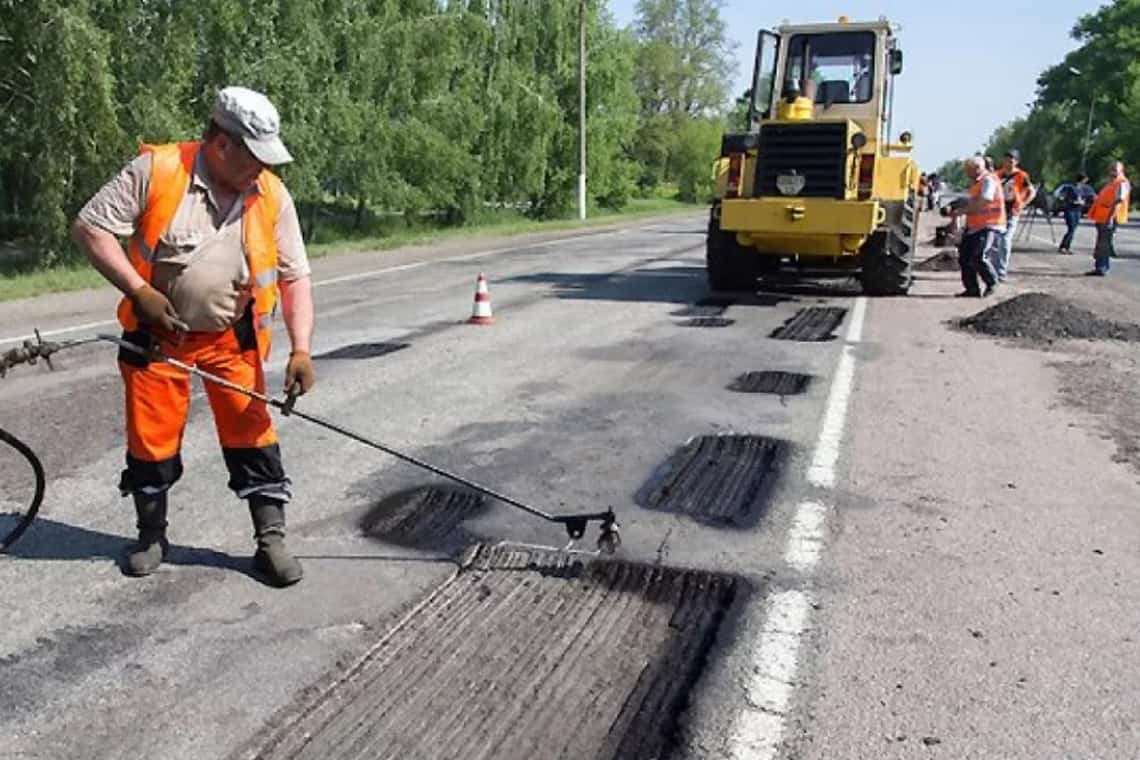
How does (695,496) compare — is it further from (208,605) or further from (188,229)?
(188,229)

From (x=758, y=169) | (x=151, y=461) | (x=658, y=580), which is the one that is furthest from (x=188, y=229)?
(x=758, y=169)

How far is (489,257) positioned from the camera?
69.2 feet

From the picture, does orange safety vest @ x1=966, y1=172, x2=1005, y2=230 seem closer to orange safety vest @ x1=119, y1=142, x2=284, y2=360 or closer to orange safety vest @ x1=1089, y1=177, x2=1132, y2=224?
orange safety vest @ x1=1089, y1=177, x2=1132, y2=224

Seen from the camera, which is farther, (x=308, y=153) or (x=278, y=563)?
(x=308, y=153)

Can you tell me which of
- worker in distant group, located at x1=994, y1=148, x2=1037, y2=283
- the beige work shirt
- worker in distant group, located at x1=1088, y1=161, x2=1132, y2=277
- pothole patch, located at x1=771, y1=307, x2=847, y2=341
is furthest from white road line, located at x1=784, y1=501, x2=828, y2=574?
worker in distant group, located at x1=1088, y1=161, x2=1132, y2=277

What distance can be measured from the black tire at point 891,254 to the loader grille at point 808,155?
38.0 inches

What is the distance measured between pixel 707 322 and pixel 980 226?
4.52 meters

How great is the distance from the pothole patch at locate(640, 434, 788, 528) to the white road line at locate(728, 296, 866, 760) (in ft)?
0.76

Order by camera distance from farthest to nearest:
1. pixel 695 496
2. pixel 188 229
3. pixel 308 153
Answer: pixel 308 153 < pixel 695 496 < pixel 188 229

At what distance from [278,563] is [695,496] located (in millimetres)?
2057

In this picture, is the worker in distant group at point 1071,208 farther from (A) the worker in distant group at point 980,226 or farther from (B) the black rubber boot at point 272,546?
(B) the black rubber boot at point 272,546

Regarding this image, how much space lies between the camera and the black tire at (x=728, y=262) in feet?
43.9

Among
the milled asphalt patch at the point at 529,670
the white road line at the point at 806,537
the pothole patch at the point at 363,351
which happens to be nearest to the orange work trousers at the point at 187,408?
the milled asphalt patch at the point at 529,670

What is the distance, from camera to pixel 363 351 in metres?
9.16
